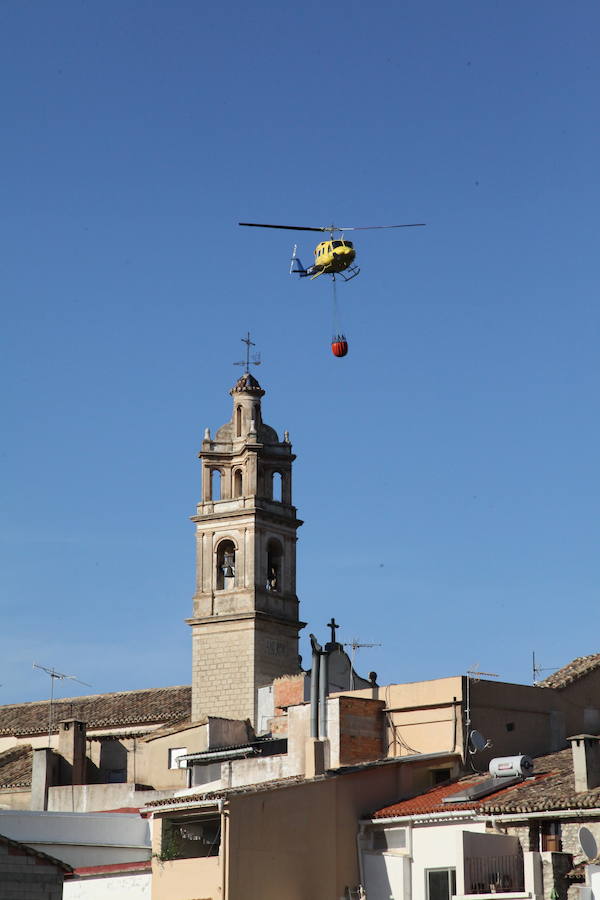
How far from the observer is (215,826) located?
128 ft

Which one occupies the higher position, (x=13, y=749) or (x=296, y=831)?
(x=13, y=749)

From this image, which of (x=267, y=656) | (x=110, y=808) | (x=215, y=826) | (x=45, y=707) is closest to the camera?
(x=215, y=826)

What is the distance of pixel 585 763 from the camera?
119 feet

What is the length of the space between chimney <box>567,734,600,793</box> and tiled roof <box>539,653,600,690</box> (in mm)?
9999

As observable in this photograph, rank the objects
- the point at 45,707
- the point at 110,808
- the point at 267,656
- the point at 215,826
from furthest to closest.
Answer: the point at 45,707 → the point at 267,656 → the point at 110,808 → the point at 215,826

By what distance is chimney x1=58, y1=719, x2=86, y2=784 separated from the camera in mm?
61938

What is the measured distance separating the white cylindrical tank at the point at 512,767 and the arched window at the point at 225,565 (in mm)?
29123

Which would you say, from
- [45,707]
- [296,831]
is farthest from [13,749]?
[296,831]

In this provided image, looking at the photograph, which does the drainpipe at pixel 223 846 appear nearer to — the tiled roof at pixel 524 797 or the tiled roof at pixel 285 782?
the tiled roof at pixel 285 782

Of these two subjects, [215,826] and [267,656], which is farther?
[267,656]

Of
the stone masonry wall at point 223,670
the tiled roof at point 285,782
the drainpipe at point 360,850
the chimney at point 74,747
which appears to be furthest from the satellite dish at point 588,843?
the chimney at point 74,747

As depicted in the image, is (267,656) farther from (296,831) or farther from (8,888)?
(8,888)

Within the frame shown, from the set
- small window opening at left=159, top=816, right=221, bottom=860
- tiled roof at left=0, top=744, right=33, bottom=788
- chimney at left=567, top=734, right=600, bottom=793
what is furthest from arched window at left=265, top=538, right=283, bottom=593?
chimney at left=567, top=734, right=600, bottom=793

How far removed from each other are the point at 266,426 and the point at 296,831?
33510 millimetres
